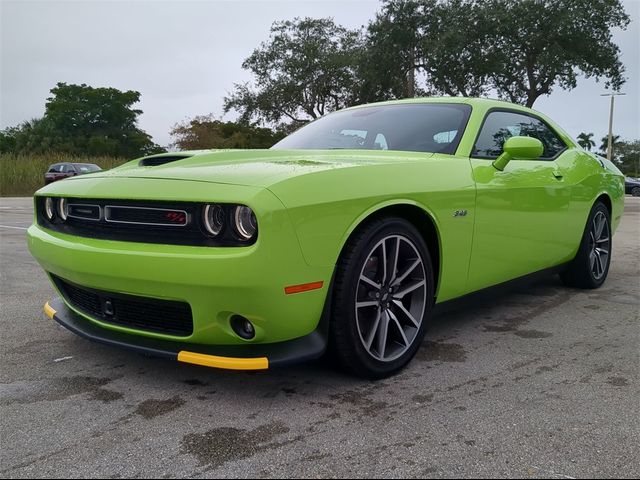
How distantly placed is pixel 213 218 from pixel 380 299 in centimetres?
84

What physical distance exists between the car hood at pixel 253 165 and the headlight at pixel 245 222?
10 cm

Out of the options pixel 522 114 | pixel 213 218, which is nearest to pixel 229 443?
pixel 213 218

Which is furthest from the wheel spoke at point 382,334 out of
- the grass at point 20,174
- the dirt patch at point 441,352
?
the grass at point 20,174

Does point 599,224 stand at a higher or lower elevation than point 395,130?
lower

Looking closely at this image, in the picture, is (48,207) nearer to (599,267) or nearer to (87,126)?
(599,267)

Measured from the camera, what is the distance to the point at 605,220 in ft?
15.2

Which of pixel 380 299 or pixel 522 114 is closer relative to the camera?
pixel 380 299

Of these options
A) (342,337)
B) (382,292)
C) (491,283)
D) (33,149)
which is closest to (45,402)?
(342,337)

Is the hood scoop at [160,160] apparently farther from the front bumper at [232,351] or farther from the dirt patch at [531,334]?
the dirt patch at [531,334]

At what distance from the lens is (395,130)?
11.0 ft

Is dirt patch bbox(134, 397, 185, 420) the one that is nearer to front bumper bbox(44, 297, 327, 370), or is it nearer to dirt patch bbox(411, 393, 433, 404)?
front bumper bbox(44, 297, 327, 370)

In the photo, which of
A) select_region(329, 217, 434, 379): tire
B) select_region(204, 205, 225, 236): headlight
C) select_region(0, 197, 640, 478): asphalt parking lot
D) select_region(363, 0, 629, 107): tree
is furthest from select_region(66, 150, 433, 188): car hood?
select_region(363, 0, 629, 107): tree

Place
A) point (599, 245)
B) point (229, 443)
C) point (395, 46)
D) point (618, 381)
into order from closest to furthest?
1. point (229, 443)
2. point (618, 381)
3. point (599, 245)
4. point (395, 46)

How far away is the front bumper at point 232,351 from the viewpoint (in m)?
2.12
